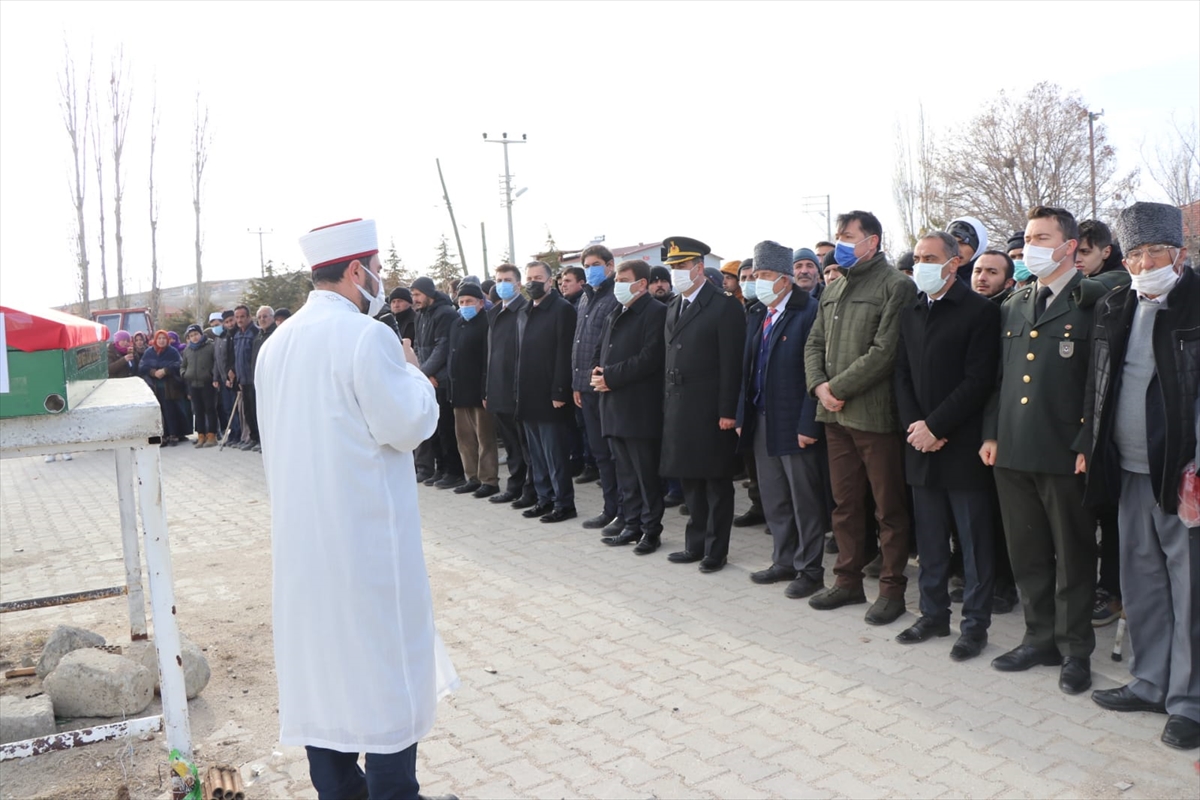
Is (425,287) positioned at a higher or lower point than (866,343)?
higher

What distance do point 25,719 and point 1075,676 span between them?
4685 millimetres

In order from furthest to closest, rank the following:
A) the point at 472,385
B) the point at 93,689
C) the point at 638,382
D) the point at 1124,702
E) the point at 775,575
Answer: the point at 472,385, the point at 638,382, the point at 775,575, the point at 93,689, the point at 1124,702

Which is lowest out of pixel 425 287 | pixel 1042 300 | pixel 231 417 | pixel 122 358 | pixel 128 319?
pixel 231 417

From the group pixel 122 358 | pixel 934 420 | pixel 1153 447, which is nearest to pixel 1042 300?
pixel 934 420

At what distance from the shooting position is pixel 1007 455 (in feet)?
15.1

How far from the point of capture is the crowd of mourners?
410 cm

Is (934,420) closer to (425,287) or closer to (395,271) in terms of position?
(425,287)

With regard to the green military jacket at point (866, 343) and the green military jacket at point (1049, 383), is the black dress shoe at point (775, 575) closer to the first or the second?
the green military jacket at point (866, 343)

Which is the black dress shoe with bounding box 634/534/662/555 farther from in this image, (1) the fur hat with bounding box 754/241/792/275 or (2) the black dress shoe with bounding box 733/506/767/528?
(1) the fur hat with bounding box 754/241/792/275

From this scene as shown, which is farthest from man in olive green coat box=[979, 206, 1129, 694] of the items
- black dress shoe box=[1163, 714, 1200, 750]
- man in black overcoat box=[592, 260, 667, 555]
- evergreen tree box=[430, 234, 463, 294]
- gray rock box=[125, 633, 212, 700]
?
evergreen tree box=[430, 234, 463, 294]

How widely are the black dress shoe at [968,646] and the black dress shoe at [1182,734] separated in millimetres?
1036

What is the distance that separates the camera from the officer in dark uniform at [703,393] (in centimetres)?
651

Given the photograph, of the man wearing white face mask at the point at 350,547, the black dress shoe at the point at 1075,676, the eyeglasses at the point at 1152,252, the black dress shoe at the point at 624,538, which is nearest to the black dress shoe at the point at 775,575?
the black dress shoe at the point at 624,538

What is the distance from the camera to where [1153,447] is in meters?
3.96
